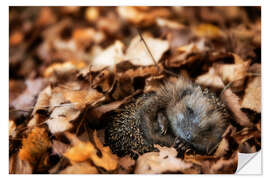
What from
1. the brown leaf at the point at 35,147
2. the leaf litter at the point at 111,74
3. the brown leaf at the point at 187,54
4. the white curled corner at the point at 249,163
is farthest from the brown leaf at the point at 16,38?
the white curled corner at the point at 249,163

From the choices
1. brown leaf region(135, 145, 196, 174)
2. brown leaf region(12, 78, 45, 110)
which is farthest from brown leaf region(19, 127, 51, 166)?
brown leaf region(135, 145, 196, 174)

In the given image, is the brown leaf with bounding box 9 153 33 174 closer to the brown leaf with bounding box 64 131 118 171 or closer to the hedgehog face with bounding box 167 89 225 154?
the brown leaf with bounding box 64 131 118 171

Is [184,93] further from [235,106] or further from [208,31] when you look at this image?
[208,31]
